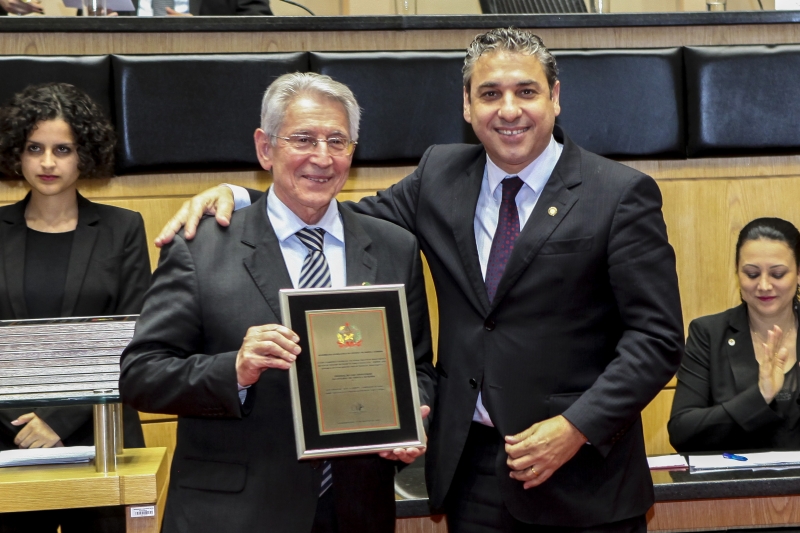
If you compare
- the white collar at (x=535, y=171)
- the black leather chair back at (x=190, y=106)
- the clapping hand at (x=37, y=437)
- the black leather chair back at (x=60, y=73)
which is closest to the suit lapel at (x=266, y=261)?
the white collar at (x=535, y=171)

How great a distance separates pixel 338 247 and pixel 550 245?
1.42 ft

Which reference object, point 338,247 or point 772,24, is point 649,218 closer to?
point 338,247

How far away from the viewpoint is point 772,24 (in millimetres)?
3357

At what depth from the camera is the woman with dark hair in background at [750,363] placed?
2.91 meters

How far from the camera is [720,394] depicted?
3.01m

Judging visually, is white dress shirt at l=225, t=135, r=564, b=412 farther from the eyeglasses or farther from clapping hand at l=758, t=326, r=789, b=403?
clapping hand at l=758, t=326, r=789, b=403

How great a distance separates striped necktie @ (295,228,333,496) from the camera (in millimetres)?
1788

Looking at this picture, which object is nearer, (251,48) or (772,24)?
(251,48)

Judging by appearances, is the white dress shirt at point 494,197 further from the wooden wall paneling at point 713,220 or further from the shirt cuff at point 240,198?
the wooden wall paneling at point 713,220

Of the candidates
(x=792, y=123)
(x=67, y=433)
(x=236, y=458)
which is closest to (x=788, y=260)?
(x=792, y=123)

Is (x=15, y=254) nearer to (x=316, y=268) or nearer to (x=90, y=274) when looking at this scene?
(x=90, y=274)

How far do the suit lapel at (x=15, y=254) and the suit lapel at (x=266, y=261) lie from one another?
1023 mm

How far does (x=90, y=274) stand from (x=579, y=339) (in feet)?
4.65

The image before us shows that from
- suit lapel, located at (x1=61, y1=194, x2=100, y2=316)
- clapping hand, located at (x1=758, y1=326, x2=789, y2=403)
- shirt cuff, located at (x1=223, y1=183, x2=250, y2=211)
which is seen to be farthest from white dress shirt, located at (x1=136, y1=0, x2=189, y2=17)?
clapping hand, located at (x1=758, y1=326, x2=789, y2=403)
